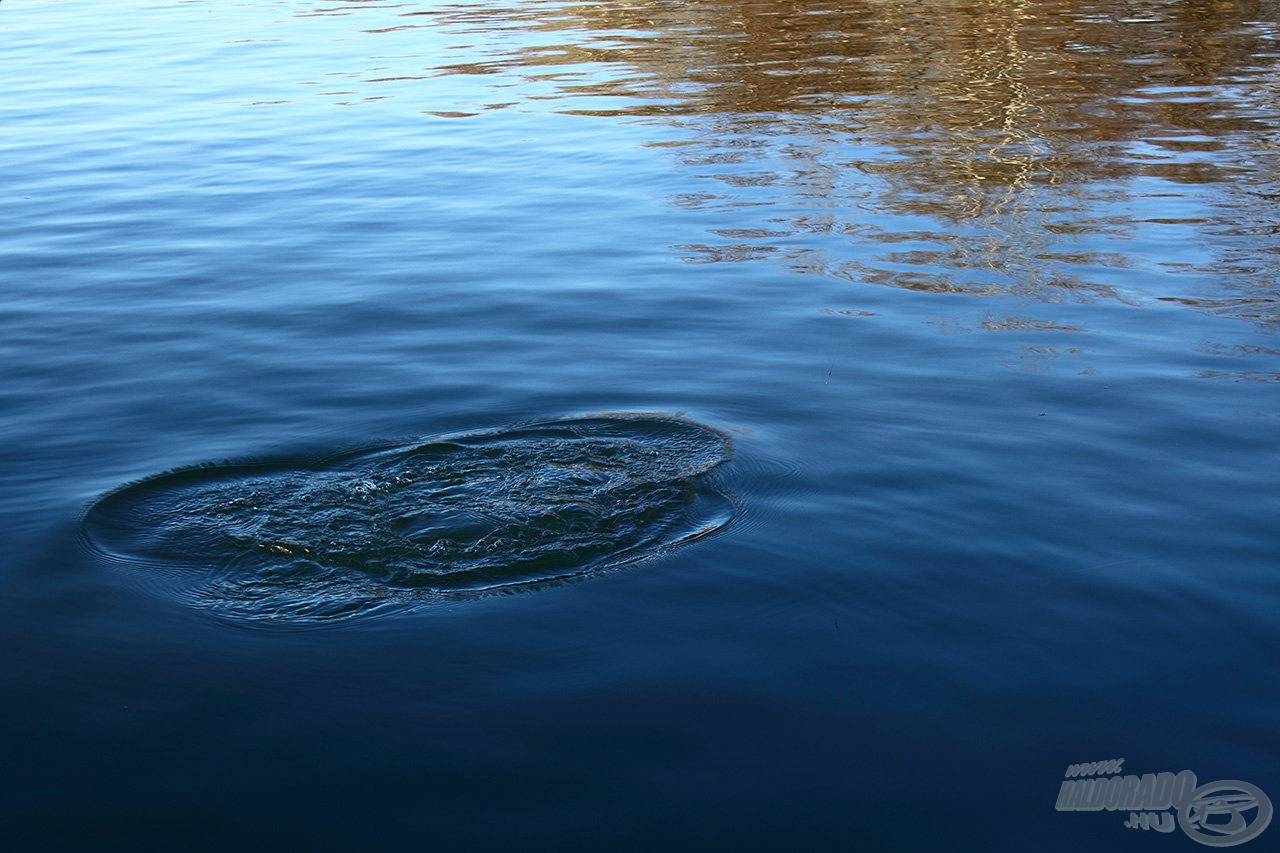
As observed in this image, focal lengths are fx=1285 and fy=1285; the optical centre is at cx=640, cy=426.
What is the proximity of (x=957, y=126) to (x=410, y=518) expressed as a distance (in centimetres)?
1104

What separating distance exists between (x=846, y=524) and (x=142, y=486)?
3230 millimetres

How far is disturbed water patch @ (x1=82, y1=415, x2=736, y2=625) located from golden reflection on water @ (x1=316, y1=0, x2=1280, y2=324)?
149 inches

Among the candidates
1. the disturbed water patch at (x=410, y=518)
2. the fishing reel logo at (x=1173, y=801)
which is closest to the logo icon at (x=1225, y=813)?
the fishing reel logo at (x=1173, y=801)

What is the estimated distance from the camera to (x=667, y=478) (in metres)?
5.86

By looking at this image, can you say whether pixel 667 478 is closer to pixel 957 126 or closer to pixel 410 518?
pixel 410 518

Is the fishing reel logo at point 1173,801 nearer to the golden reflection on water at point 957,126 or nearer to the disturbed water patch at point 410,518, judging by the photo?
the disturbed water patch at point 410,518

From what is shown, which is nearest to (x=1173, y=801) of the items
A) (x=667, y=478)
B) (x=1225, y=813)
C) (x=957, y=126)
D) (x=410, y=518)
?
(x=1225, y=813)

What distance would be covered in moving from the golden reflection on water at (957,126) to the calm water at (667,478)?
0.10 metres

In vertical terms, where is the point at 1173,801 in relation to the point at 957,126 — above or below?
below

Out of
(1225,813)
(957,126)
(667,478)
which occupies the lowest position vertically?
(1225,813)

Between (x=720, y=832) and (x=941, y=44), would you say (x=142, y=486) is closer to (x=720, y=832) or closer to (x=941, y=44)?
(x=720, y=832)

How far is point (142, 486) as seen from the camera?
5.96 meters

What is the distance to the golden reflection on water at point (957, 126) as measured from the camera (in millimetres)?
9555

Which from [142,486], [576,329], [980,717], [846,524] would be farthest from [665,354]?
[980,717]
